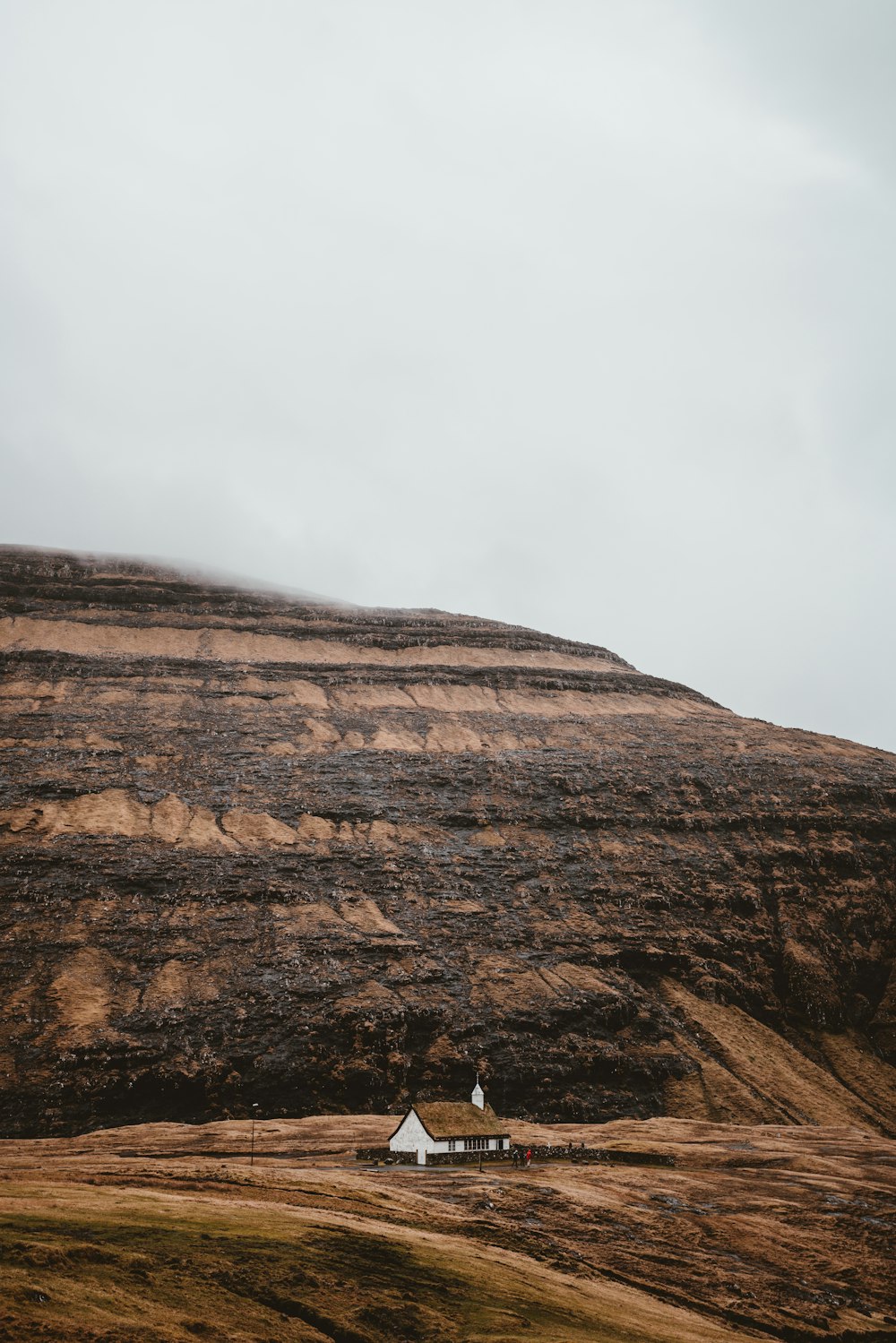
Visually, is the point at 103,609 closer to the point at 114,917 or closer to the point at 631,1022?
the point at 114,917

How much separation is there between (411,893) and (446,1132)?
110ft

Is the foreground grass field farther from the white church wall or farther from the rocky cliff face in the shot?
the rocky cliff face

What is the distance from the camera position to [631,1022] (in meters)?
77.2

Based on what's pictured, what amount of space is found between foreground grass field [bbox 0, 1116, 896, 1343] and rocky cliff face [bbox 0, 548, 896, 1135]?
11080mm

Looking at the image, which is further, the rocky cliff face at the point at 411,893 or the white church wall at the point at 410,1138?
the rocky cliff face at the point at 411,893

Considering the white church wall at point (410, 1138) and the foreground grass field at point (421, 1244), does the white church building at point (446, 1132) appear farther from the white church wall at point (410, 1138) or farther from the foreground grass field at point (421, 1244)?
the foreground grass field at point (421, 1244)

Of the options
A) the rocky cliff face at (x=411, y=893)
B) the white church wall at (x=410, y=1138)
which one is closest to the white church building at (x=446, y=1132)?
the white church wall at (x=410, y=1138)

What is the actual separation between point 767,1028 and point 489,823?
32489mm

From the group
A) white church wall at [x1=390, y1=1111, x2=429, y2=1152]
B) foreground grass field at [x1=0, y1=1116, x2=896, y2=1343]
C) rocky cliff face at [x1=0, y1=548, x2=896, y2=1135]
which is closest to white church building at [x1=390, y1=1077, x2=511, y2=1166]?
white church wall at [x1=390, y1=1111, x2=429, y2=1152]

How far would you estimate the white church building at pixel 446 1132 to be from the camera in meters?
52.1

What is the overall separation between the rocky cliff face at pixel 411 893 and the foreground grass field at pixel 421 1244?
11080 mm

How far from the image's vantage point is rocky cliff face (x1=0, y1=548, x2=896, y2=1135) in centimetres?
6806

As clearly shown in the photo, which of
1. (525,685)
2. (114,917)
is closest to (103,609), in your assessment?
(525,685)

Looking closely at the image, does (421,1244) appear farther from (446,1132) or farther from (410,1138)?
(446,1132)
